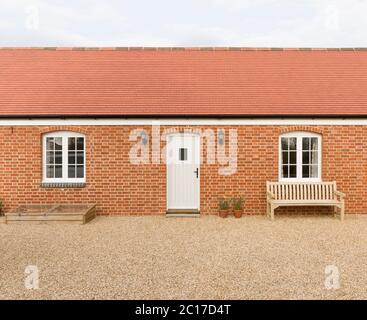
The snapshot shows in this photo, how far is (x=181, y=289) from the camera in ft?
17.5

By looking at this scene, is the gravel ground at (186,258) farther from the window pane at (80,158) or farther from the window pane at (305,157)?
the window pane at (80,158)

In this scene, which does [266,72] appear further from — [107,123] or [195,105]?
[107,123]

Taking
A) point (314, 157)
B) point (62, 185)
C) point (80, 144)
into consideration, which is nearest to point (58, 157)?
point (80, 144)

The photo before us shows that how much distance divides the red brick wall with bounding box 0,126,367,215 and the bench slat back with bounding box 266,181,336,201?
1.05ft

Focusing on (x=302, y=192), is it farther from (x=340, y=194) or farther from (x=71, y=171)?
(x=71, y=171)

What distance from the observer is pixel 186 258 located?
22.7ft

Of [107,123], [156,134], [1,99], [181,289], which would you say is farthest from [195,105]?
[181,289]

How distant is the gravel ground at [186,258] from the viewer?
5.32 metres

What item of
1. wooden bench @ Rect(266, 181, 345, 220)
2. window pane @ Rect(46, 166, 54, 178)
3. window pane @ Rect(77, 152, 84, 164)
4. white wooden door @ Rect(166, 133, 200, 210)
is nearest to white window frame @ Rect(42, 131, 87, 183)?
window pane @ Rect(46, 166, 54, 178)

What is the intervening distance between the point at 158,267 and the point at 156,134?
5792 millimetres

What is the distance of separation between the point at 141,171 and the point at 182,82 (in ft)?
12.0

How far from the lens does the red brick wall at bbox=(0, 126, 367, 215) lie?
1149 centimetres

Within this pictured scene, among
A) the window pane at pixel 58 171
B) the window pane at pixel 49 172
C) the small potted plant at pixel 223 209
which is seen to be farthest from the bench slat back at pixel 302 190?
the window pane at pixel 49 172

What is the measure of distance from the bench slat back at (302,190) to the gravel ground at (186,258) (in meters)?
0.87
